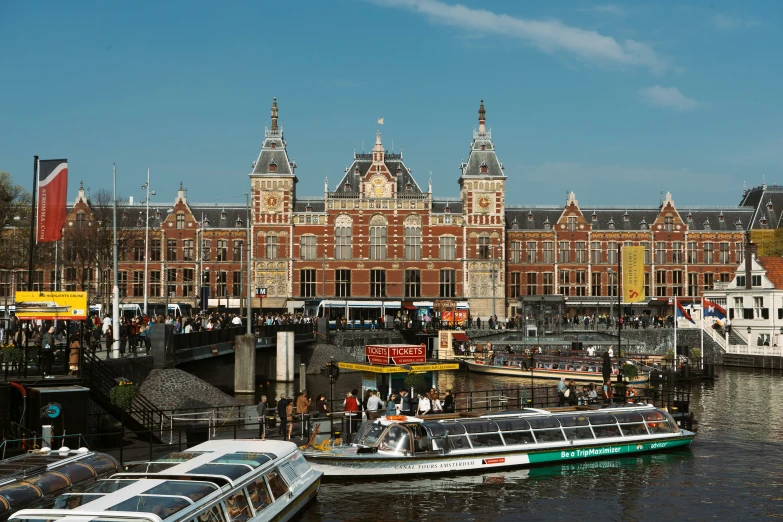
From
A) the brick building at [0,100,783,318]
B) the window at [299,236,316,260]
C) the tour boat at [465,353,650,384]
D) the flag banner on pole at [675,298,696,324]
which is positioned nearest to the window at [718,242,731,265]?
the brick building at [0,100,783,318]

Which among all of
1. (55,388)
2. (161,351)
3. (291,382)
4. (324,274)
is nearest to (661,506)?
(55,388)

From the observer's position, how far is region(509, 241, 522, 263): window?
301ft

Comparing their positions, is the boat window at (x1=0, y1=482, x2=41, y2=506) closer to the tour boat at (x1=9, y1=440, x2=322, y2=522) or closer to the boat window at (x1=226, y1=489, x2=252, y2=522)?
the tour boat at (x1=9, y1=440, x2=322, y2=522)

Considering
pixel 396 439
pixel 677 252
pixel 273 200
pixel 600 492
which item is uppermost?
pixel 273 200

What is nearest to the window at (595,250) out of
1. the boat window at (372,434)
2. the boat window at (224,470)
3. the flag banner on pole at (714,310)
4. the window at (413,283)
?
the window at (413,283)

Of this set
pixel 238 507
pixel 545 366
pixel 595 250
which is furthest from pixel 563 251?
pixel 238 507

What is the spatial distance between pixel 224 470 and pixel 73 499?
3.64 m

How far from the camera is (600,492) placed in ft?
86.1

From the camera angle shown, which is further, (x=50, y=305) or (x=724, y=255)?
(x=724, y=255)

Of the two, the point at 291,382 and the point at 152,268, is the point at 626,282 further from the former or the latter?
the point at 152,268

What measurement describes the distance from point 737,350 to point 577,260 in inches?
859

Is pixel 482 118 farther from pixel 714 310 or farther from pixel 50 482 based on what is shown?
pixel 50 482

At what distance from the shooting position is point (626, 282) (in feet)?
222

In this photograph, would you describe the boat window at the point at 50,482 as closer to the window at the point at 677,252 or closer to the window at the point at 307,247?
the window at the point at 307,247
